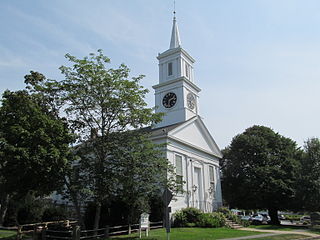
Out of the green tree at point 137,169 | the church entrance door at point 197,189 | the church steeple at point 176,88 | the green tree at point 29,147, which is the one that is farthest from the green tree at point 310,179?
the green tree at point 29,147

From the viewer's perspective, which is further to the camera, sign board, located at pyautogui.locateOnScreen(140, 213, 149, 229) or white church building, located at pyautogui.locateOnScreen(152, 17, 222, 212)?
white church building, located at pyautogui.locateOnScreen(152, 17, 222, 212)

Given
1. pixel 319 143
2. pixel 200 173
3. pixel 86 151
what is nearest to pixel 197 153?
pixel 200 173

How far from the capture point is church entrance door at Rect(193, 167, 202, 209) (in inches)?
1139

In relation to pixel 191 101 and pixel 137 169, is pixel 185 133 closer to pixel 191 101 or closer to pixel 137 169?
pixel 191 101

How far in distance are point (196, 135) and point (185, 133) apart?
2.49 m

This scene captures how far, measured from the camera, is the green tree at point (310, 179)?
93.1 ft

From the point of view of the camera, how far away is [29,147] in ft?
50.5

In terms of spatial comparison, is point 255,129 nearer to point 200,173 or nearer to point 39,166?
point 200,173

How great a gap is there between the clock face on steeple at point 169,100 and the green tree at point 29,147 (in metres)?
17.3

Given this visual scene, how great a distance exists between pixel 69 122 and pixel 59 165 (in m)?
3.59

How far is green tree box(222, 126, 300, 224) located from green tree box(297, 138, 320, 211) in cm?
270

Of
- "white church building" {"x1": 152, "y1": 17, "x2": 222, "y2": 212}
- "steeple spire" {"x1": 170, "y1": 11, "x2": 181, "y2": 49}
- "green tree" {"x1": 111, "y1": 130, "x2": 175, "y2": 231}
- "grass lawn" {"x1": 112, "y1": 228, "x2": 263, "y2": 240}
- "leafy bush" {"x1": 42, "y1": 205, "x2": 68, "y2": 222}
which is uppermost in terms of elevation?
"steeple spire" {"x1": 170, "y1": 11, "x2": 181, "y2": 49}

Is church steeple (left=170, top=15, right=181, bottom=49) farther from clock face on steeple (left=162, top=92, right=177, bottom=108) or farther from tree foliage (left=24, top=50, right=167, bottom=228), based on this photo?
tree foliage (left=24, top=50, right=167, bottom=228)

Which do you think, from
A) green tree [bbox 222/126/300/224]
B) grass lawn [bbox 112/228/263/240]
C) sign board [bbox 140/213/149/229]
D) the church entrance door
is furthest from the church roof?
grass lawn [bbox 112/228/263/240]
